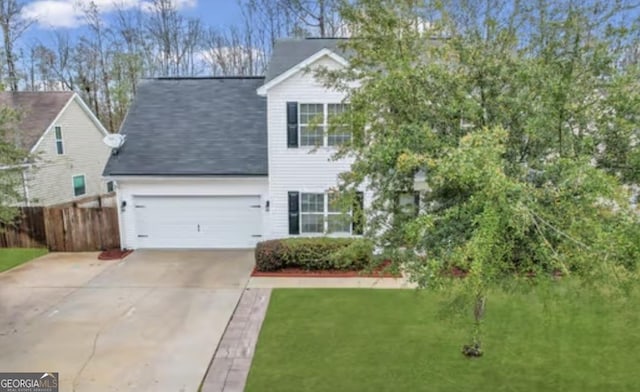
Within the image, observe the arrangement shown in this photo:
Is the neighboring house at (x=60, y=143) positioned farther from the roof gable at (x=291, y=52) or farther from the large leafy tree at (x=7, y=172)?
the roof gable at (x=291, y=52)

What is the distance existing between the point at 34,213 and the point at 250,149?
7.72 meters

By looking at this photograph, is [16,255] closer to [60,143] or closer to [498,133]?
[60,143]

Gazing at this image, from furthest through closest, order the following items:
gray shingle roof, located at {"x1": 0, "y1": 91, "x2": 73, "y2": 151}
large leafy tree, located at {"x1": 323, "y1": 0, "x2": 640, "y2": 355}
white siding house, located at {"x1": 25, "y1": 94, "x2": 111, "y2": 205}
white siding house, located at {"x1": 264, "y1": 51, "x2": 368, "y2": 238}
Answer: white siding house, located at {"x1": 25, "y1": 94, "x2": 111, "y2": 205}, gray shingle roof, located at {"x1": 0, "y1": 91, "x2": 73, "y2": 151}, white siding house, located at {"x1": 264, "y1": 51, "x2": 368, "y2": 238}, large leafy tree, located at {"x1": 323, "y1": 0, "x2": 640, "y2": 355}

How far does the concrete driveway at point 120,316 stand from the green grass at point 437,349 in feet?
4.77

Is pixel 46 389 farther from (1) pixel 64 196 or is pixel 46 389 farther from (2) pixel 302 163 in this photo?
(1) pixel 64 196

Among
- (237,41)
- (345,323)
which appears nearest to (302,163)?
(345,323)

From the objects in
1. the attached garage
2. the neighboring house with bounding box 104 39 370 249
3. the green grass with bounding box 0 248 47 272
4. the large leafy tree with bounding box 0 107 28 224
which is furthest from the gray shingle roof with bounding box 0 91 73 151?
the large leafy tree with bounding box 0 107 28 224

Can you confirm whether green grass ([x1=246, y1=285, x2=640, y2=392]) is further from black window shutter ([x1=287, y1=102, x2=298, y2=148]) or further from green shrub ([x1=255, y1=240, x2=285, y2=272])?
black window shutter ([x1=287, y1=102, x2=298, y2=148])

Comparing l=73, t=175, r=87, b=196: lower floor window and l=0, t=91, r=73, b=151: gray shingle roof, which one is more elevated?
l=0, t=91, r=73, b=151: gray shingle roof

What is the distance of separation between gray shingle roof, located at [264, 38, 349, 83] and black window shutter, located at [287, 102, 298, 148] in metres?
1.25

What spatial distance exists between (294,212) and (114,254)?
615 centimetres

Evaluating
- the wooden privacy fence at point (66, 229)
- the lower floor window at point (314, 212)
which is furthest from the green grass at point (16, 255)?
the lower floor window at point (314, 212)

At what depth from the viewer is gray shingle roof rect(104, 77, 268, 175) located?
47.4 feet

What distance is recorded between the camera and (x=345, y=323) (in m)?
8.92
